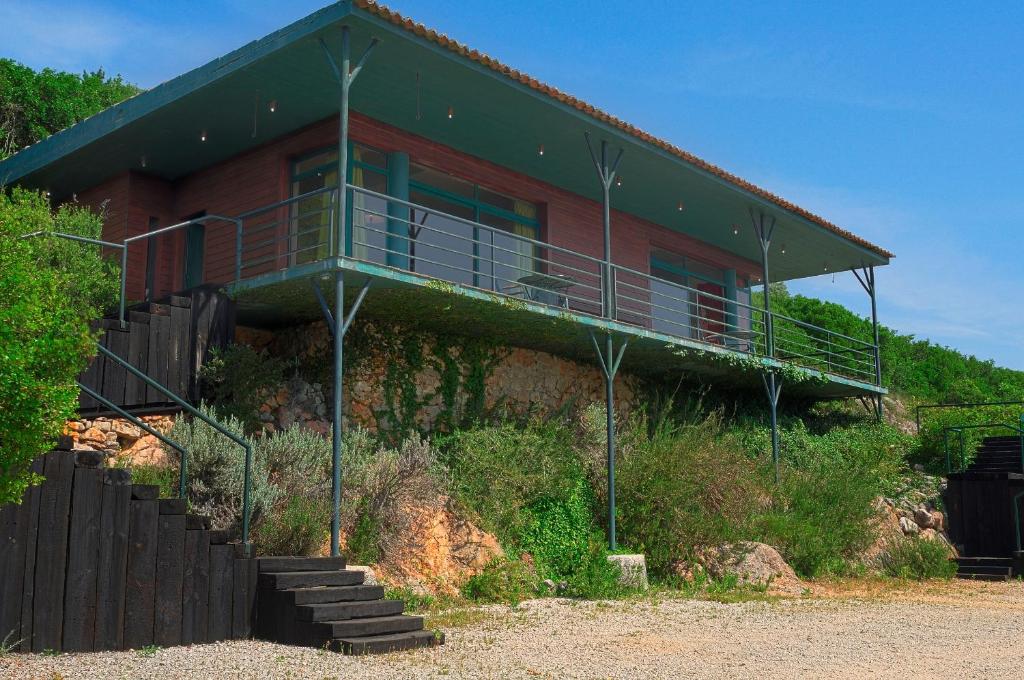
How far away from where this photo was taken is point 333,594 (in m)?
9.28

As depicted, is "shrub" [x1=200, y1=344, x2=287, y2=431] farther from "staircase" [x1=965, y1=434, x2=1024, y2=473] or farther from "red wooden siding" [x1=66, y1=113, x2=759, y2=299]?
"staircase" [x1=965, y1=434, x2=1024, y2=473]

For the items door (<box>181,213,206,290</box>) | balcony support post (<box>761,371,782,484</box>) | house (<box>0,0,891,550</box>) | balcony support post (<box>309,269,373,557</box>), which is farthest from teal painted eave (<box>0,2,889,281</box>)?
balcony support post (<box>761,371,782,484</box>)

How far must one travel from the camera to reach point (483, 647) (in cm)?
896

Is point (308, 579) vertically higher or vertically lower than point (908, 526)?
Result: lower

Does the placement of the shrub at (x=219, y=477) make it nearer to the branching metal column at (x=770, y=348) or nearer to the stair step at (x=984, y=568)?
the branching metal column at (x=770, y=348)

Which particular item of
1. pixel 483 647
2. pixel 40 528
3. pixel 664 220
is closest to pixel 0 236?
pixel 40 528

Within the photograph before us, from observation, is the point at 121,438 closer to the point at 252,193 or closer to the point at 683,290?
the point at 252,193

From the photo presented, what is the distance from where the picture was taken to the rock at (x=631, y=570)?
13.5 metres

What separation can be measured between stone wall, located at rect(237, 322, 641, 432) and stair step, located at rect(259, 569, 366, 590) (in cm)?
362

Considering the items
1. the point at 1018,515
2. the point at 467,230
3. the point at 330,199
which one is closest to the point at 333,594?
the point at 330,199

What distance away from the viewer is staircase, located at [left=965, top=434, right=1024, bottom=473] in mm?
21062

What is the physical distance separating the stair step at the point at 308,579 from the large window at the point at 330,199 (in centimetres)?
615

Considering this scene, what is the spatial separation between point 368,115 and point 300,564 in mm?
7722

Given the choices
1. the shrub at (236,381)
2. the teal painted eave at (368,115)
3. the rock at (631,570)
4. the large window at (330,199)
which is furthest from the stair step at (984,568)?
the shrub at (236,381)
